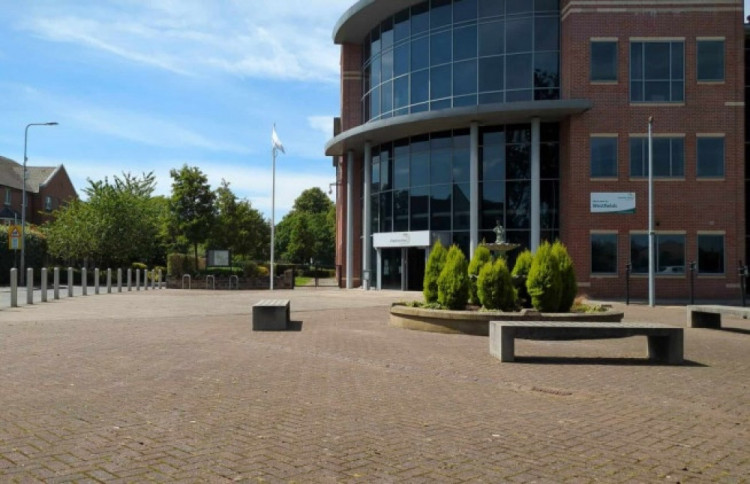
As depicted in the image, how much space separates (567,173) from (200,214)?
2576 centimetres

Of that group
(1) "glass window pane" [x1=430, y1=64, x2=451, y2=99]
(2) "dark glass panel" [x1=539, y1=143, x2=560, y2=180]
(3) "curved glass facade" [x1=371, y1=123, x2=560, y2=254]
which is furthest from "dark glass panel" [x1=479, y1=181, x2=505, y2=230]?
(1) "glass window pane" [x1=430, y1=64, x2=451, y2=99]

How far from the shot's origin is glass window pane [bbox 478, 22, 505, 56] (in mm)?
30188

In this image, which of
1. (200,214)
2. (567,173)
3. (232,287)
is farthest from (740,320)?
(200,214)

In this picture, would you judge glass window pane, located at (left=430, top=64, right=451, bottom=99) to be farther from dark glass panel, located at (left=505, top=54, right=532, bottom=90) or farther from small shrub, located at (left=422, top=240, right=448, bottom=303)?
small shrub, located at (left=422, top=240, right=448, bottom=303)

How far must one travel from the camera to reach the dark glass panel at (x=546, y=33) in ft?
97.0

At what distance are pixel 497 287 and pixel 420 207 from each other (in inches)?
778

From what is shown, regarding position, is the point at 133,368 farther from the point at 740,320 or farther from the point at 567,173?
the point at 567,173

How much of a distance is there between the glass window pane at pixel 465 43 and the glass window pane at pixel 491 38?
32cm

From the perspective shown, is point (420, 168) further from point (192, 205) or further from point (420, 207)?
point (192, 205)

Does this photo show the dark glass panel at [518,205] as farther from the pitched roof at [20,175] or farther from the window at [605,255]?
the pitched roof at [20,175]

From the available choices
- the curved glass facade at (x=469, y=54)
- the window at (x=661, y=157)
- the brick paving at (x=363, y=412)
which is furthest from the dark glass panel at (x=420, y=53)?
the brick paving at (x=363, y=412)

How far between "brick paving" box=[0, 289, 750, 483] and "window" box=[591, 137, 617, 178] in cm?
1757

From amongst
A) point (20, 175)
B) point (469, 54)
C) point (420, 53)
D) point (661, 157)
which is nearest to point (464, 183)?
point (469, 54)

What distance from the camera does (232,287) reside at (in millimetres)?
38531
